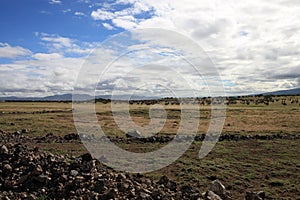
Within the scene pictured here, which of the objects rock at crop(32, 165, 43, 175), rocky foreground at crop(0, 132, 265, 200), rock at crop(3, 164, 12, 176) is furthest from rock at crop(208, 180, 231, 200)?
rock at crop(3, 164, 12, 176)

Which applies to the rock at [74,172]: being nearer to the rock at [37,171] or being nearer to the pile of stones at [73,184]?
the pile of stones at [73,184]

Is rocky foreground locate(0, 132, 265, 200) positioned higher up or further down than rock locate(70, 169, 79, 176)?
further down

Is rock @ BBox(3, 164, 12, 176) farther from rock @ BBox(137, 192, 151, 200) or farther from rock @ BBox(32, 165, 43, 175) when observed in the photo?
rock @ BBox(137, 192, 151, 200)

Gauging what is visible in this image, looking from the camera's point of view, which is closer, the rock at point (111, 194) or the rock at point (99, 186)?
the rock at point (111, 194)

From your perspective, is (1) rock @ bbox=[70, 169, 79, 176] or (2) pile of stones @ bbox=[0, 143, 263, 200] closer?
(2) pile of stones @ bbox=[0, 143, 263, 200]

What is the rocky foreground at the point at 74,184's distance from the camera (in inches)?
362

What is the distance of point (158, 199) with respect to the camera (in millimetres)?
8906

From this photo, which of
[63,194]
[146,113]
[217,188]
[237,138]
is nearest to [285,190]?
[217,188]

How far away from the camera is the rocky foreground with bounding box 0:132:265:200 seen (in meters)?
9.20

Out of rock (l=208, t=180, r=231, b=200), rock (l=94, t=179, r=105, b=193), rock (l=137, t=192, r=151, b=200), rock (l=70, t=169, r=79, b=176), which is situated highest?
rock (l=70, t=169, r=79, b=176)

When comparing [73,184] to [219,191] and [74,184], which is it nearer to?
[74,184]

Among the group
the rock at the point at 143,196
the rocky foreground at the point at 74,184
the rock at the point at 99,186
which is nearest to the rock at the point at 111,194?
the rocky foreground at the point at 74,184

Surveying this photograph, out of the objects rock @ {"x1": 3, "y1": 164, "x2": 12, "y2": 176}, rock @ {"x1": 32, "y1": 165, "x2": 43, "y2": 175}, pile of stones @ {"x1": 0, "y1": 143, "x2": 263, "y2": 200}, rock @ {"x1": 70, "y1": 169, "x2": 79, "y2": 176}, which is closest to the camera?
pile of stones @ {"x1": 0, "y1": 143, "x2": 263, "y2": 200}

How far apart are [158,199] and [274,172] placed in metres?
8.88
